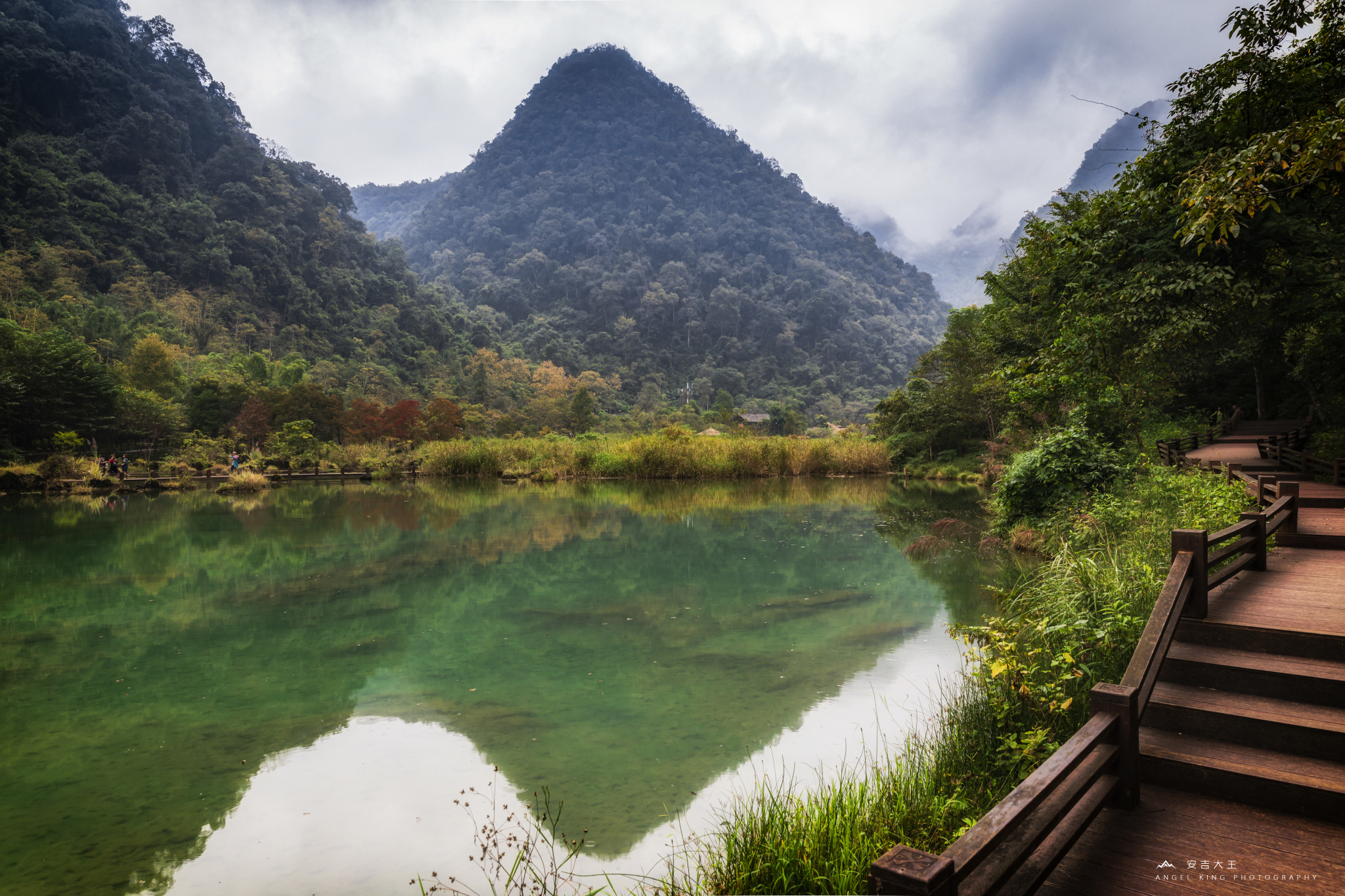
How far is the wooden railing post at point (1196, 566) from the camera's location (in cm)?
359

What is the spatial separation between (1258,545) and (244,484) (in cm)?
Result: 2787

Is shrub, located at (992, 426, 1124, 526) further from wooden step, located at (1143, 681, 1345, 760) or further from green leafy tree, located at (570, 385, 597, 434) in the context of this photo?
green leafy tree, located at (570, 385, 597, 434)

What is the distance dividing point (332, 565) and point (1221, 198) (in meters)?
12.3

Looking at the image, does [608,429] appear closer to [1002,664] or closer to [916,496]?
[916,496]

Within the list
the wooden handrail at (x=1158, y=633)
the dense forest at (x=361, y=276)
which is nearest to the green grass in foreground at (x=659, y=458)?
the dense forest at (x=361, y=276)

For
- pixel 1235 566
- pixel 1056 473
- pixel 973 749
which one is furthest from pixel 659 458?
pixel 973 749

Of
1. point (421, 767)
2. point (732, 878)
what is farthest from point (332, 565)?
point (732, 878)

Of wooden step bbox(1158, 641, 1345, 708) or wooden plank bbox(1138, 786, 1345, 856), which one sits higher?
wooden step bbox(1158, 641, 1345, 708)

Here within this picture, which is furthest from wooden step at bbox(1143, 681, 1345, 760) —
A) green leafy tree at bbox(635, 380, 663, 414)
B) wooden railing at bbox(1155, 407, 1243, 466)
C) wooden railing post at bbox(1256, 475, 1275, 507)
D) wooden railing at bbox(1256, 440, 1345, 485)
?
green leafy tree at bbox(635, 380, 663, 414)

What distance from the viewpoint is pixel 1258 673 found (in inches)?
129

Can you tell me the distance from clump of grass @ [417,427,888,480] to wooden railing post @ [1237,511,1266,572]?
2241 cm

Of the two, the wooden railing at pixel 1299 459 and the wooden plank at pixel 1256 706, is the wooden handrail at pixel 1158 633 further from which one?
the wooden railing at pixel 1299 459

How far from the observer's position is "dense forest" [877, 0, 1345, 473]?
5664 millimetres

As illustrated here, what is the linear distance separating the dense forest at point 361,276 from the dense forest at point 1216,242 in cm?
2979
